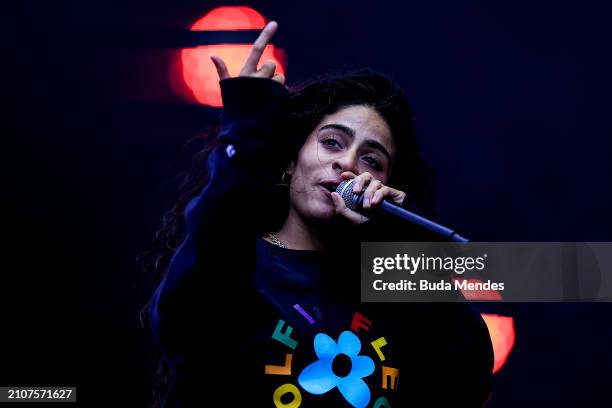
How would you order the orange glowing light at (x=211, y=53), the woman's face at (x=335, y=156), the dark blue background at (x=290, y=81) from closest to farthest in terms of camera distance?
the woman's face at (x=335, y=156)
the dark blue background at (x=290, y=81)
the orange glowing light at (x=211, y=53)

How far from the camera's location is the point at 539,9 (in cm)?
274

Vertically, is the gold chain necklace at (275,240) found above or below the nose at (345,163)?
below

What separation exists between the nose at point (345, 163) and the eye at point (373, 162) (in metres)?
0.05

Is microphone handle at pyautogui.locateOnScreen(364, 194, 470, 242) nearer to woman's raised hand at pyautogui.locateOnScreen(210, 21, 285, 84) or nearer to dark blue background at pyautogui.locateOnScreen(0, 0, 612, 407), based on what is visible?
woman's raised hand at pyautogui.locateOnScreen(210, 21, 285, 84)

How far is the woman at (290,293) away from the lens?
4.31ft

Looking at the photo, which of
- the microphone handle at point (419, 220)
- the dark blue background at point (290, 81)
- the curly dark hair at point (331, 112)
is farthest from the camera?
the dark blue background at point (290, 81)

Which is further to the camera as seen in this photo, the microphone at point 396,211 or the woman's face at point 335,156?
the woman's face at point 335,156

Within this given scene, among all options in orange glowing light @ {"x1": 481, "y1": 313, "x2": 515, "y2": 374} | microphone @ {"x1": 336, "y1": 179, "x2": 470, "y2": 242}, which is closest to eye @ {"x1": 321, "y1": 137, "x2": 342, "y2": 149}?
microphone @ {"x1": 336, "y1": 179, "x2": 470, "y2": 242}

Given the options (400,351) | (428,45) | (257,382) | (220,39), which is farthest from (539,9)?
(257,382)

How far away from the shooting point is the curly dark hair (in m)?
1.69

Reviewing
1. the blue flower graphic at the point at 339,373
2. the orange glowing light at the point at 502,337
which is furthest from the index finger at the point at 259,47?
the orange glowing light at the point at 502,337

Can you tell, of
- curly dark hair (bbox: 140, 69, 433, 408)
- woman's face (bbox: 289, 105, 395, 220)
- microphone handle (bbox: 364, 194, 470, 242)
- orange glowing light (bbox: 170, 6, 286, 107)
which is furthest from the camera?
orange glowing light (bbox: 170, 6, 286, 107)

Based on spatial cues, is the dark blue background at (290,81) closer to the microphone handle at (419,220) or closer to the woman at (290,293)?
the woman at (290,293)
